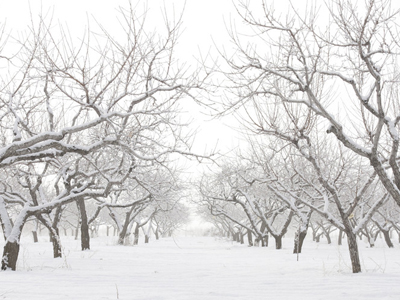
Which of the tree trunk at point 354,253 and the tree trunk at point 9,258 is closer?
the tree trunk at point 354,253

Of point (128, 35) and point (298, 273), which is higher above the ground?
point (128, 35)

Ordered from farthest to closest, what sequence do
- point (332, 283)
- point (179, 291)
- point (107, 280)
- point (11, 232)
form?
point (11, 232) < point (107, 280) < point (332, 283) < point (179, 291)

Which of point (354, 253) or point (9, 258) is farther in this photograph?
point (9, 258)

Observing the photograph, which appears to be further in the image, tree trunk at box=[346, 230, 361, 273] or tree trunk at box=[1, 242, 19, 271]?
tree trunk at box=[1, 242, 19, 271]

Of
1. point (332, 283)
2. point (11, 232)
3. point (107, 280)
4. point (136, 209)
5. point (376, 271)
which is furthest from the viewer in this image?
point (136, 209)

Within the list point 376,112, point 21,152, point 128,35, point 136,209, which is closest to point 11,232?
point 21,152

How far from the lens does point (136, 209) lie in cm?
2409

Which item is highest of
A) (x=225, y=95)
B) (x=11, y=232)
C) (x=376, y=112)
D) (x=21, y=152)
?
(x=225, y=95)

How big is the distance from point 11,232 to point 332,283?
618 cm

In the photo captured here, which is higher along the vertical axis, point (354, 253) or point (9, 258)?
point (354, 253)

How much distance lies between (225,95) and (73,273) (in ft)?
14.7

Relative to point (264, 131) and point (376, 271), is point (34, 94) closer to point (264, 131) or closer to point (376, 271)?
point (264, 131)

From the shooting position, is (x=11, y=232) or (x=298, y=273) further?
(x=11, y=232)

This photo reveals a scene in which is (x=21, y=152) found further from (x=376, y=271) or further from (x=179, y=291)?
(x=376, y=271)
